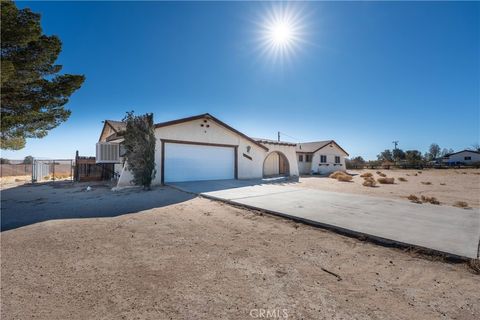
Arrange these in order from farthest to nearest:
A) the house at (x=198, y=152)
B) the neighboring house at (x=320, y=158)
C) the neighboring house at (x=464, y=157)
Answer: the neighboring house at (x=464, y=157) → the neighboring house at (x=320, y=158) → the house at (x=198, y=152)

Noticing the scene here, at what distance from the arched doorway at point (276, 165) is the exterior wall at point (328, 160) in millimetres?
7833

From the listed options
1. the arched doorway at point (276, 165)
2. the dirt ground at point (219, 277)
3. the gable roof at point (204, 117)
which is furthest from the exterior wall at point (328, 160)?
the dirt ground at point (219, 277)

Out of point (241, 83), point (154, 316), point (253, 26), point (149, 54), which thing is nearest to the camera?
point (154, 316)

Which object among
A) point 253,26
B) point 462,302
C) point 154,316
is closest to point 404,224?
point 462,302

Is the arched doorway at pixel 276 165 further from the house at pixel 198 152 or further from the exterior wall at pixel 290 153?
the house at pixel 198 152

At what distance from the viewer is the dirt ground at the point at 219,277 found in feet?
7.80

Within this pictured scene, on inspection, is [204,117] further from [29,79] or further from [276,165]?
[276,165]

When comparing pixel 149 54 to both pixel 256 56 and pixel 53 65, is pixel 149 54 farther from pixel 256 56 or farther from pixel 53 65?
pixel 256 56

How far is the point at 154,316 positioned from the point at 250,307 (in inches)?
40.3

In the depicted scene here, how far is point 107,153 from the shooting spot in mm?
14336

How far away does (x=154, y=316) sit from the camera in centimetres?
227

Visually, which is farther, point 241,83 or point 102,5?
point 241,83

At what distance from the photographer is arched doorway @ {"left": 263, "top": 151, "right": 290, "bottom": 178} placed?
22.1 meters

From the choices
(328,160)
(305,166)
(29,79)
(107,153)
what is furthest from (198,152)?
(328,160)
